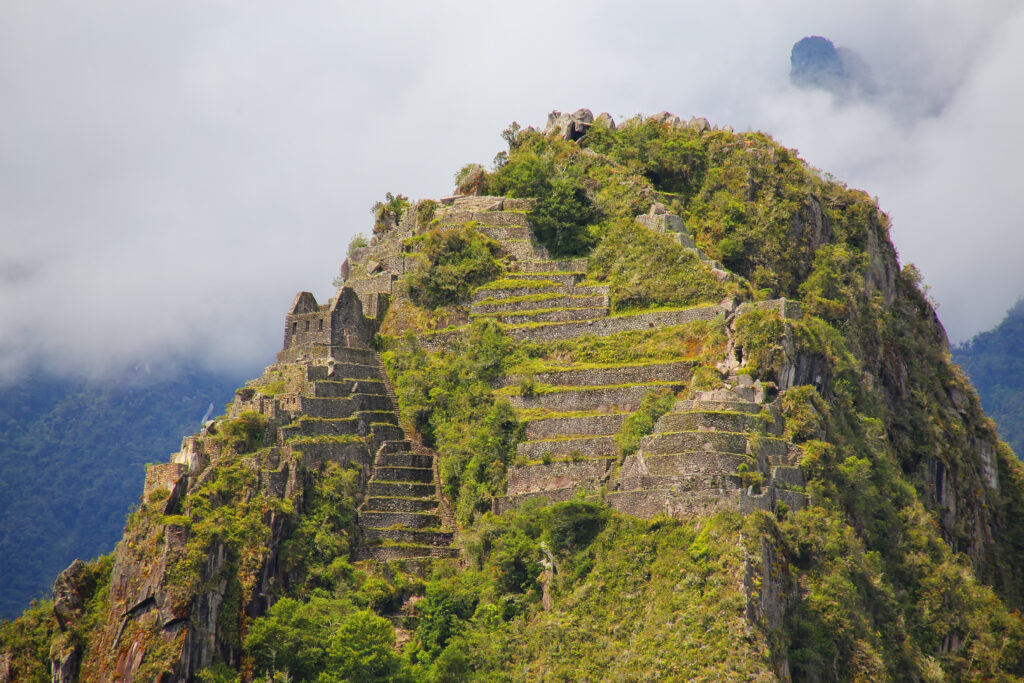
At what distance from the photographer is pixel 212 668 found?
5697 cm

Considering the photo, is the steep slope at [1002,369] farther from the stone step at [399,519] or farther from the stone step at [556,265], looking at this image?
the stone step at [399,519]

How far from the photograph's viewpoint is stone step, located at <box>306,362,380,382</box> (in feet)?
226

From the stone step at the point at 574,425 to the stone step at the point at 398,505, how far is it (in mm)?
5634

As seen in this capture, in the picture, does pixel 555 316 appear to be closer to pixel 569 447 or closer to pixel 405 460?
pixel 569 447

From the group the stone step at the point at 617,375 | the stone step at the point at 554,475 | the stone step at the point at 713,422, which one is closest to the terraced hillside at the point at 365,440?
the stone step at the point at 554,475

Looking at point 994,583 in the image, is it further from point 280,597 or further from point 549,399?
point 280,597

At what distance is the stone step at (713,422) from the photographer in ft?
183

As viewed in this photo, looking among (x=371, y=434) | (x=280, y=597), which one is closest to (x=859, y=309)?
(x=371, y=434)

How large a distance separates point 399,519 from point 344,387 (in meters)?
8.10

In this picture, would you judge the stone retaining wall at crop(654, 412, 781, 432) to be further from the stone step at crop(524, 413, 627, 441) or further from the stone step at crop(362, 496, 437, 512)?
the stone step at crop(362, 496, 437, 512)

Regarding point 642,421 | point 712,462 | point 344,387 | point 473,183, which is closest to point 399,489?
point 344,387

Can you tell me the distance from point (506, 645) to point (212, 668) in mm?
11836

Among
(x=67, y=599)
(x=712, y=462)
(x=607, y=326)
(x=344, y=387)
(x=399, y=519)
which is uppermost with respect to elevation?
(x=607, y=326)

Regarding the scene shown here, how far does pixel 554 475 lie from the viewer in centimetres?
6116
